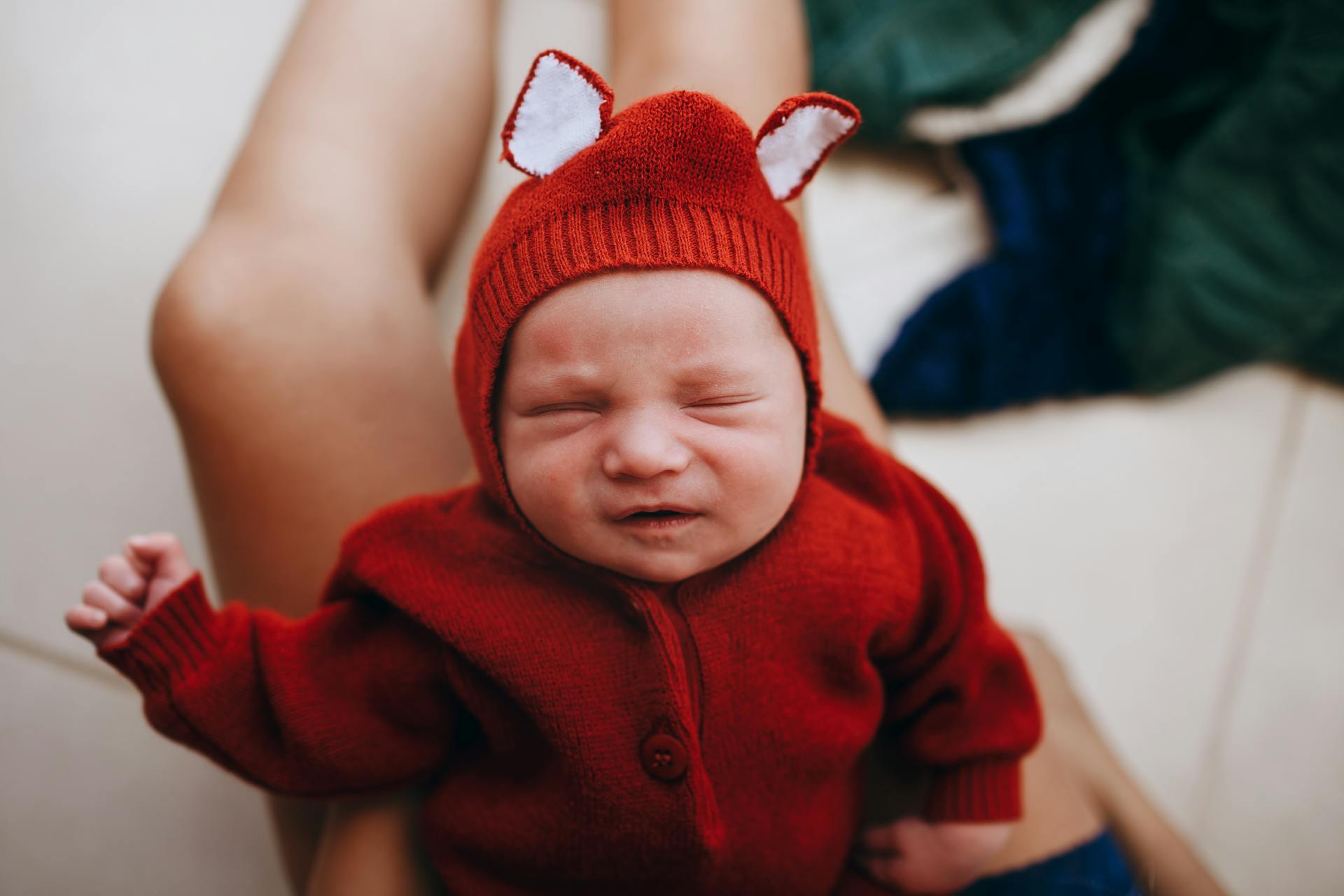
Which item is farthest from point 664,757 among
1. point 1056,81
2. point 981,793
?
point 1056,81

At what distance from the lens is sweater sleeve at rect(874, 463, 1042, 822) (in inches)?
30.0

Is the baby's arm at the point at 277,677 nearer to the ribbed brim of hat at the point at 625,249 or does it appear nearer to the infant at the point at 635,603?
the infant at the point at 635,603

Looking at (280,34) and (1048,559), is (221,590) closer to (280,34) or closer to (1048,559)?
(280,34)

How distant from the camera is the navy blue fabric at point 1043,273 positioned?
128 cm

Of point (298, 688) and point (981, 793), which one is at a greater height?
point (298, 688)

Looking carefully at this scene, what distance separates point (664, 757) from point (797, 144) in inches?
17.4

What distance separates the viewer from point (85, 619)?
633 millimetres

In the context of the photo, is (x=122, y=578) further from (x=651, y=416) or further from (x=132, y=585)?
(x=651, y=416)

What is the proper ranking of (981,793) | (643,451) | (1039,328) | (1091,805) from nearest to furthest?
(643,451), (981,793), (1091,805), (1039,328)

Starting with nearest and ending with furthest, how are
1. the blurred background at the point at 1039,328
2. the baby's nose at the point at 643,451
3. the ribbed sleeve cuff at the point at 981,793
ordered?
the baby's nose at the point at 643,451
the ribbed sleeve cuff at the point at 981,793
the blurred background at the point at 1039,328

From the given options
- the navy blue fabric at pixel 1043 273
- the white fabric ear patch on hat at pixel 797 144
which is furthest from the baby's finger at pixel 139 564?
the navy blue fabric at pixel 1043 273

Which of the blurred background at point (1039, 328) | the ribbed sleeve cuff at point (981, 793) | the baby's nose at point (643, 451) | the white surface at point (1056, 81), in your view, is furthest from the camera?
the white surface at point (1056, 81)

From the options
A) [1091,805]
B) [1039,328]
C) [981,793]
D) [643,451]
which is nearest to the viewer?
[643,451]

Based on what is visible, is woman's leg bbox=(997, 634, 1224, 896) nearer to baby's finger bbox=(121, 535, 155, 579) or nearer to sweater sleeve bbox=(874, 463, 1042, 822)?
sweater sleeve bbox=(874, 463, 1042, 822)
